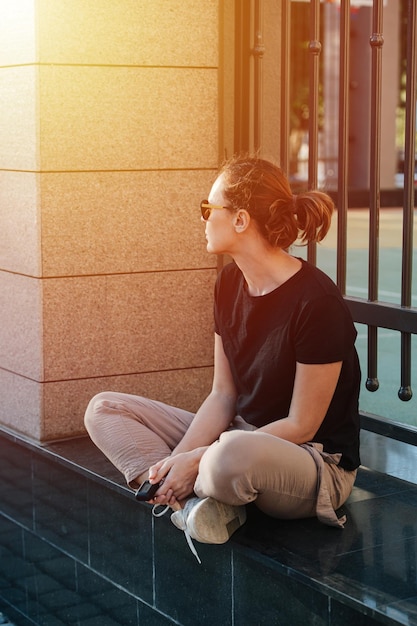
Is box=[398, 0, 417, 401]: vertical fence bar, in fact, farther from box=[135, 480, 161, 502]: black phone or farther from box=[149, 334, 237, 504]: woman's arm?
box=[135, 480, 161, 502]: black phone

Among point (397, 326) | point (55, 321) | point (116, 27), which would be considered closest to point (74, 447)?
point (55, 321)

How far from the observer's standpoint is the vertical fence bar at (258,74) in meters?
5.05

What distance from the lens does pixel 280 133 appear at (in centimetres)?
510

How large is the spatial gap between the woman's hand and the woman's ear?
75 centimetres

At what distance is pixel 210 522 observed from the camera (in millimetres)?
3502

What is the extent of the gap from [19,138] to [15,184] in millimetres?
212

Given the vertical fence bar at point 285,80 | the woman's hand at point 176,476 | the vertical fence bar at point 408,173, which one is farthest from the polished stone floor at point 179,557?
the vertical fence bar at point 285,80

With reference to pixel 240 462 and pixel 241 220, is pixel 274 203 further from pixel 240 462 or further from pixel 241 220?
pixel 240 462

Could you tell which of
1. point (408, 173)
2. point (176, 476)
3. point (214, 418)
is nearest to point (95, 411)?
point (214, 418)

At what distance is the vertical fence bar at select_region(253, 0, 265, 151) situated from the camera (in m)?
5.05

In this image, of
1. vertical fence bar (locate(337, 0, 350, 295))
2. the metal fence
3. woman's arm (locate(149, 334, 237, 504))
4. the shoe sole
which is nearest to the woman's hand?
woman's arm (locate(149, 334, 237, 504))

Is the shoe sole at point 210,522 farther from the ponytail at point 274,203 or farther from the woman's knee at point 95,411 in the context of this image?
the ponytail at point 274,203

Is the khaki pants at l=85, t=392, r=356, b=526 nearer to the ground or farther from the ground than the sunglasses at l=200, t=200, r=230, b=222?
nearer to the ground

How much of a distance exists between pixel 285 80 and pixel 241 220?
54.5 inches
